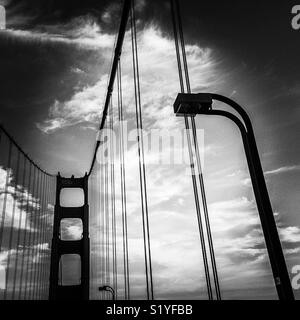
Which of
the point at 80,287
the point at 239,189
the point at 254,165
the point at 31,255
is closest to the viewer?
the point at 254,165

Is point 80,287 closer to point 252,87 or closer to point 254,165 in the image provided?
point 252,87

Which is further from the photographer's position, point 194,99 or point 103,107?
point 103,107

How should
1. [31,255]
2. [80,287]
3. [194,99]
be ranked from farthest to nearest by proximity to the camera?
[31,255] < [80,287] < [194,99]

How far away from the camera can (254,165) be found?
276 cm

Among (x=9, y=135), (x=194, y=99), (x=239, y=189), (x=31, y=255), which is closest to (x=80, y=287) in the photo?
(x=31, y=255)

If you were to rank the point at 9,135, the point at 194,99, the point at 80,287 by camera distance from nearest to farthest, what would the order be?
the point at 194,99
the point at 9,135
the point at 80,287

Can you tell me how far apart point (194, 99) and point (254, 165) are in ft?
3.21
